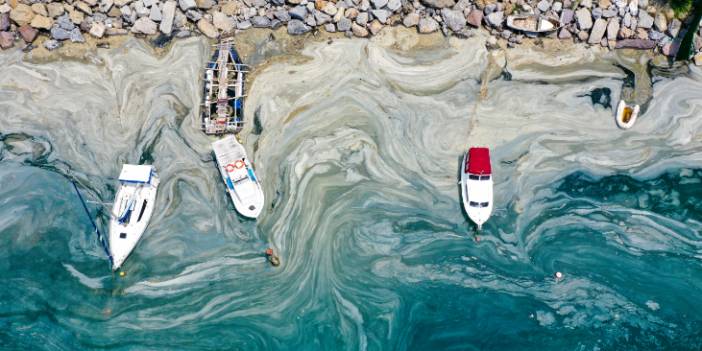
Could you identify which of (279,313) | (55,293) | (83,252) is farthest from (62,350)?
(279,313)

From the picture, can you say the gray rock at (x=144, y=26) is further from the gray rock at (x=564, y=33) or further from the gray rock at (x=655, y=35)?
the gray rock at (x=655, y=35)

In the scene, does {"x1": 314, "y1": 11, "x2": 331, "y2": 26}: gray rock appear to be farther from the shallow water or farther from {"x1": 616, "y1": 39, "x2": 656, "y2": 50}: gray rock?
{"x1": 616, "y1": 39, "x2": 656, "y2": 50}: gray rock

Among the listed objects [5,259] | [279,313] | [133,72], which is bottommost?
[279,313]

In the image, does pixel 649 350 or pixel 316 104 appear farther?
pixel 316 104

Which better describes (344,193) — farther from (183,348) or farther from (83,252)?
(83,252)

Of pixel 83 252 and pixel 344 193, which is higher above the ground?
pixel 344 193

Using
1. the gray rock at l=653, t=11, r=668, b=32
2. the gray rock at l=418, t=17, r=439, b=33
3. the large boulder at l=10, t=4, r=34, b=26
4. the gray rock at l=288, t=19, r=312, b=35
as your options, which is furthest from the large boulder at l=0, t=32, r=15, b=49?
the gray rock at l=653, t=11, r=668, b=32
